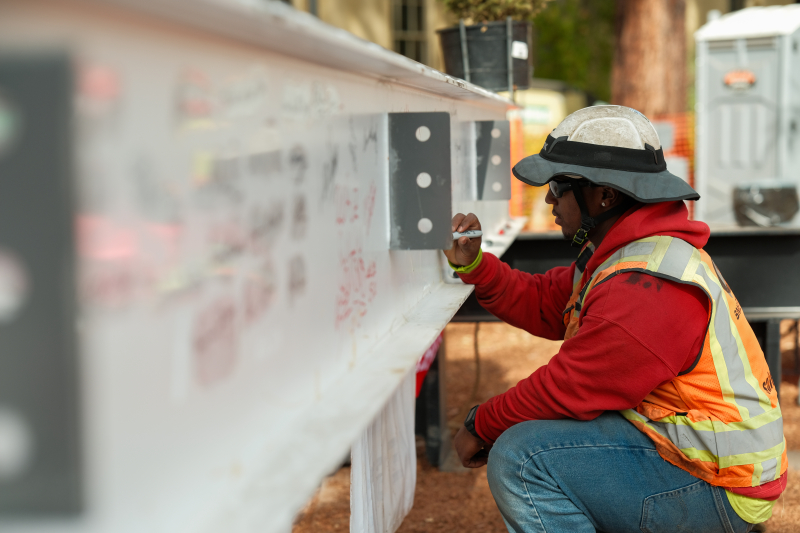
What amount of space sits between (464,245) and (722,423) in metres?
1.00

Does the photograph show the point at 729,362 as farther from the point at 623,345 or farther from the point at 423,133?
the point at 423,133

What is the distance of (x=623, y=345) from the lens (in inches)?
85.2

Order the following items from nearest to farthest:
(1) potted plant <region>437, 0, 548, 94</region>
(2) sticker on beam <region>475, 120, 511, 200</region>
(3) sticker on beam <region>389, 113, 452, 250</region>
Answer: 1. (3) sticker on beam <region>389, 113, 452, 250</region>
2. (2) sticker on beam <region>475, 120, 511, 200</region>
3. (1) potted plant <region>437, 0, 548, 94</region>

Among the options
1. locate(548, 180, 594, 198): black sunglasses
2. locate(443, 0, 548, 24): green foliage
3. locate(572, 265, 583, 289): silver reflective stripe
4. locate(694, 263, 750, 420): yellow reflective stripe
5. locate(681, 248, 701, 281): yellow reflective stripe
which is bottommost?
locate(694, 263, 750, 420): yellow reflective stripe

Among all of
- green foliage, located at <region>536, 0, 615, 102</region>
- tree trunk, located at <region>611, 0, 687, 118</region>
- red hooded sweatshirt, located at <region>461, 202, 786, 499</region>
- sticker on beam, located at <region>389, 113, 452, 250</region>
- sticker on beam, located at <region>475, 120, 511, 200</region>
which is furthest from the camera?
green foliage, located at <region>536, 0, 615, 102</region>

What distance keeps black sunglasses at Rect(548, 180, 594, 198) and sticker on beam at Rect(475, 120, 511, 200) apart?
3.11 feet

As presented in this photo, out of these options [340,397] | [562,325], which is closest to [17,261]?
[340,397]

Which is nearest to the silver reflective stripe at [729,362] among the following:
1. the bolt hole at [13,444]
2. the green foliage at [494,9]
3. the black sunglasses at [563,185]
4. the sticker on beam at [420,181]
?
the black sunglasses at [563,185]

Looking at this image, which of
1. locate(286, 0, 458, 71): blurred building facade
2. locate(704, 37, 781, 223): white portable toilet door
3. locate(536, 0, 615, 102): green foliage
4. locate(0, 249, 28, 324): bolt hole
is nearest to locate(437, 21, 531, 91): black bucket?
locate(0, 249, 28, 324): bolt hole

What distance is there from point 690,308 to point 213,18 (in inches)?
64.2

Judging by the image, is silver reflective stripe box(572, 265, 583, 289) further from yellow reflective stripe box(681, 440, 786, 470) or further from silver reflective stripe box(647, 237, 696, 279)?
yellow reflective stripe box(681, 440, 786, 470)

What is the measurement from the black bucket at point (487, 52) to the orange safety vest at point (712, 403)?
262 cm

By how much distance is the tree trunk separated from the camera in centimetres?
1087

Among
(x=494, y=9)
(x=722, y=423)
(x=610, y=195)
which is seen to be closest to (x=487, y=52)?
(x=494, y=9)
